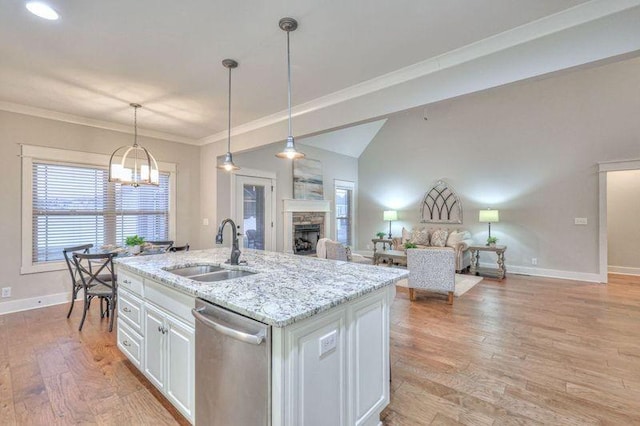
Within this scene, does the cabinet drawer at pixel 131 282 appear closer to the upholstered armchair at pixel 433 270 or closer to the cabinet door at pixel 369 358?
the cabinet door at pixel 369 358

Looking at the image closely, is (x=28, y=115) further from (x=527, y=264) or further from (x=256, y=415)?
(x=527, y=264)

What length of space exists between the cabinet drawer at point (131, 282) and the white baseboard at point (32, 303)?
Answer: 2.53 m

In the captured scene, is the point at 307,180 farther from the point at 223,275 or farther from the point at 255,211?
the point at 223,275

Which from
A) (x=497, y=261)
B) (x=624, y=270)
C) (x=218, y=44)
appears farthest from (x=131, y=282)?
(x=624, y=270)

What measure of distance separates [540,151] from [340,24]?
5644mm

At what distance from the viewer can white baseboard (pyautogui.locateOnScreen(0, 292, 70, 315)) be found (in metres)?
3.89

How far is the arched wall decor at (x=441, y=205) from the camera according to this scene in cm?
710

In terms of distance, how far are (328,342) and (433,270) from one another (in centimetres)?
329

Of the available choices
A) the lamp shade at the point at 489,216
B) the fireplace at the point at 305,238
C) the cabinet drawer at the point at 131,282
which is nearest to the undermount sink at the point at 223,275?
the cabinet drawer at the point at 131,282

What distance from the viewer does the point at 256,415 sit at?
134 centimetres

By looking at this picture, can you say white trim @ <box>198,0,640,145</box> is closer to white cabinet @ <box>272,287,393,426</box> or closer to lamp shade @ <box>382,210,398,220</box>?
white cabinet @ <box>272,287,393,426</box>

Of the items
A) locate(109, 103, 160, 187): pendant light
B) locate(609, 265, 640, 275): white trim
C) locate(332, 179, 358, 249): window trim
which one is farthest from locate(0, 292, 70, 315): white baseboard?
locate(609, 265, 640, 275): white trim

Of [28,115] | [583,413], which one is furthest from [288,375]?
[28,115]

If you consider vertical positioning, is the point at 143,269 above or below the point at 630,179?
below
